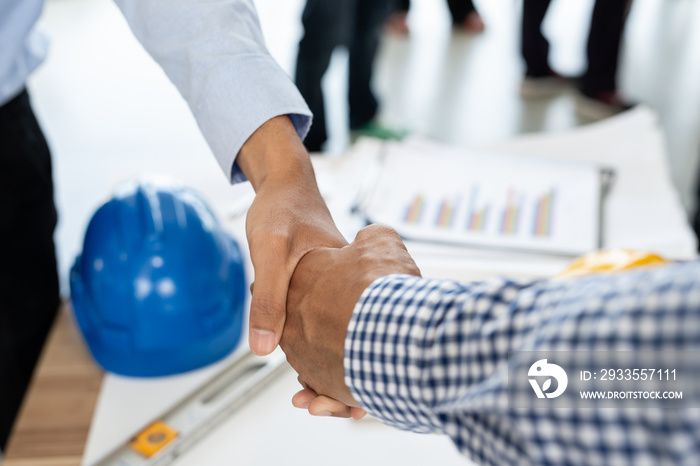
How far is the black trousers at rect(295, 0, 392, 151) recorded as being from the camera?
2006 millimetres


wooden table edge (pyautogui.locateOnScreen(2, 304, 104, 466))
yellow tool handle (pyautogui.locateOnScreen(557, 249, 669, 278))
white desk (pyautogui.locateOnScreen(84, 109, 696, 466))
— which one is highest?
yellow tool handle (pyautogui.locateOnScreen(557, 249, 669, 278))

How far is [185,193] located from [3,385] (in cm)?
51

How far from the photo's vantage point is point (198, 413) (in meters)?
0.77

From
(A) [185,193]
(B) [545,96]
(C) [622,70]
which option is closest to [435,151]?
(A) [185,193]

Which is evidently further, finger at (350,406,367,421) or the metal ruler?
the metal ruler

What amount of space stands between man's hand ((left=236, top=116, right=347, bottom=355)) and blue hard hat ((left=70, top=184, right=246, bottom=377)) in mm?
176

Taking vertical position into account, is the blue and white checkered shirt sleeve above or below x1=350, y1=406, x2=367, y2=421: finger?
above


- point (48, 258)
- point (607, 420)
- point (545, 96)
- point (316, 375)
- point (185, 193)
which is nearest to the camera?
point (607, 420)

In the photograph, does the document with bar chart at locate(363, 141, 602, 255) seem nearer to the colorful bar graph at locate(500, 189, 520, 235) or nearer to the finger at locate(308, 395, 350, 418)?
the colorful bar graph at locate(500, 189, 520, 235)

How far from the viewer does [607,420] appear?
36 centimetres

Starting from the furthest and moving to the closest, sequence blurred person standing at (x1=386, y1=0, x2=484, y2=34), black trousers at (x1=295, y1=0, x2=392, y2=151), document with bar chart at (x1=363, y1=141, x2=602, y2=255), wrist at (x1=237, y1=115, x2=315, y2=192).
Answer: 1. blurred person standing at (x1=386, y1=0, x2=484, y2=34)
2. black trousers at (x1=295, y1=0, x2=392, y2=151)
3. document with bar chart at (x1=363, y1=141, x2=602, y2=255)
4. wrist at (x1=237, y1=115, x2=315, y2=192)

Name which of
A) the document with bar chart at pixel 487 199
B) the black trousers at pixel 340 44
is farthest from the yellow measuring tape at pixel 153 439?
the black trousers at pixel 340 44

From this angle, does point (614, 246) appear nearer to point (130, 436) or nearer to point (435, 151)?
point (435, 151)

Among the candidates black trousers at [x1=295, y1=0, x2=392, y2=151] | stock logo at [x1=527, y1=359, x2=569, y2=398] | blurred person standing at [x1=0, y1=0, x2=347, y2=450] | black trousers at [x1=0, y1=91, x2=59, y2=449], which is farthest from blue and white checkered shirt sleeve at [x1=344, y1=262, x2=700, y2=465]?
black trousers at [x1=295, y1=0, x2=392, y2=151]
